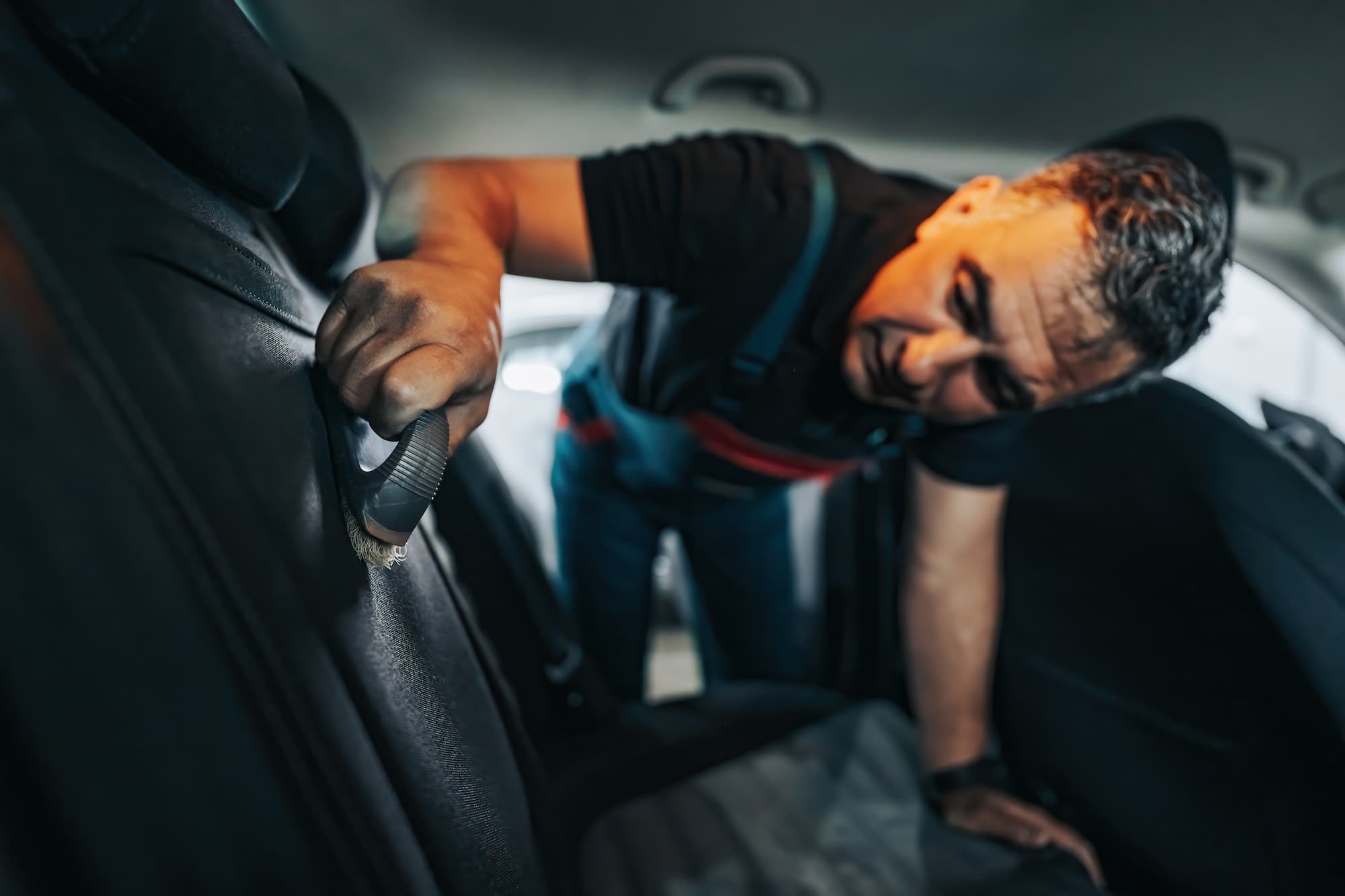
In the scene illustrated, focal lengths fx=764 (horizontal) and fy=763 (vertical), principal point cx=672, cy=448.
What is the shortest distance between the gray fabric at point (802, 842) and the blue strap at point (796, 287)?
1.48ft

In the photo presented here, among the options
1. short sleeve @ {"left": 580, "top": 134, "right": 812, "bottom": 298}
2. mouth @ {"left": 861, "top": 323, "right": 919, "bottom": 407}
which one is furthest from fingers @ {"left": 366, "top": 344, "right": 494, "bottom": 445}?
mouth @ {"left": 861, "top": 323, "right": 919, "bottom": 407}

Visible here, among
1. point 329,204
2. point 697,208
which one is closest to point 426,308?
point 329,204

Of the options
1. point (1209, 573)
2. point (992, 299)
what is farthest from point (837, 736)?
point (992, 299)

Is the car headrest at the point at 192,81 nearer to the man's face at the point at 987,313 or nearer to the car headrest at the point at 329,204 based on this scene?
the car headrest at the point at 329,204

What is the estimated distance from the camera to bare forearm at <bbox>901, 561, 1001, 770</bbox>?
92cm

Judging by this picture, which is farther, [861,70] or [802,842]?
[861,70]

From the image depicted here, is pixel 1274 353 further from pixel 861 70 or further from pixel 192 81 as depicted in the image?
pixel 192 81

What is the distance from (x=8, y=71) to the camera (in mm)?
259

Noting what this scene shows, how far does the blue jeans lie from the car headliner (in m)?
0.39

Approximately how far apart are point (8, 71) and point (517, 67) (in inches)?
30.9

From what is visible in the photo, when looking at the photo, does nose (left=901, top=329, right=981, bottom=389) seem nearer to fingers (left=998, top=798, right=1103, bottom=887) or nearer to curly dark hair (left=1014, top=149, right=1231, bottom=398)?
curly dark hair (left=1014, top=149, right=1231, bottom=398)

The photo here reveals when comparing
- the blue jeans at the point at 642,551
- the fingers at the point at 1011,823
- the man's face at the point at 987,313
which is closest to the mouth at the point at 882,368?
the man's face at the point at 987,313

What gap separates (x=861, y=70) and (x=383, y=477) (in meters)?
0.94

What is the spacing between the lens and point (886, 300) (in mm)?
722
